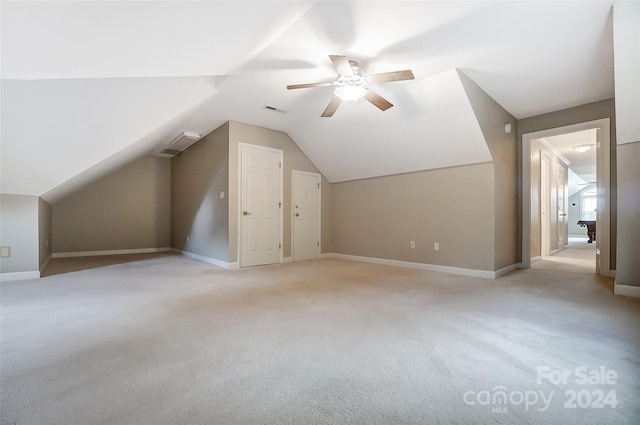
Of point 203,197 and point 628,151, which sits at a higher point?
point 628,151

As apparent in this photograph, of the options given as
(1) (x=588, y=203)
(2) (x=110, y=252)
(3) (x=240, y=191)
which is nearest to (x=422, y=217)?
(3) (x=240, y=191)

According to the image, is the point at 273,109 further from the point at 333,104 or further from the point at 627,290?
the point at 627,290

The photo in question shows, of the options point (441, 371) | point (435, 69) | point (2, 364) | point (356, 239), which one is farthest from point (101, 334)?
point (356, 239)

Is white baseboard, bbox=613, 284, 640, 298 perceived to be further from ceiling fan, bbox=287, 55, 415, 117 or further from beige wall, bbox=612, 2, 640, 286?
ceiling fan, bbox=287, 55, 415, 117

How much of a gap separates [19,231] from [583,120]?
8.36 meters

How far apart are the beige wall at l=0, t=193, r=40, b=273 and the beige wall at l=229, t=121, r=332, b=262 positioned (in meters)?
2.70

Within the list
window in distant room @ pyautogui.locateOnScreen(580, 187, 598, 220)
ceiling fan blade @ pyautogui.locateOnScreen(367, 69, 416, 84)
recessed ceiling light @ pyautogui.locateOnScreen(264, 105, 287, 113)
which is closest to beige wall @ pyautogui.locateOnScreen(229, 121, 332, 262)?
recessed ceiling light @ pyautogui.locateOnScreen(264, 105, 287, 113)

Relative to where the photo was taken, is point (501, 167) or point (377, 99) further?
point (501, 167)

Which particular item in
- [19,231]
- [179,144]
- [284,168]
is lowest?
[19,231]

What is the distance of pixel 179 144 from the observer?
6117 mm

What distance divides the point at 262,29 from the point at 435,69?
2.12 metres

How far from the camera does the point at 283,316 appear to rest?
2.56 m

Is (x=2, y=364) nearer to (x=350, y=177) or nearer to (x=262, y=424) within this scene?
(x=262, y=424)

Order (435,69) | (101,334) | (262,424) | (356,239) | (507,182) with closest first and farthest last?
(262,424), (101,334), (435,69), (507,182), (356,239)
